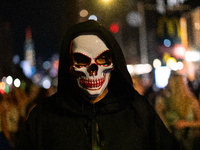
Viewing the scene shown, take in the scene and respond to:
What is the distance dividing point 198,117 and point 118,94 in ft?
2.84

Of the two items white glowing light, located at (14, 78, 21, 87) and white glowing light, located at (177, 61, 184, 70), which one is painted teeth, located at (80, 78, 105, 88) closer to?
white glowing light, located at (14, 78, 21, 87)

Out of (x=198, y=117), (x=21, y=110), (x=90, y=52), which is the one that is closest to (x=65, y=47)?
(x=90, y=52)

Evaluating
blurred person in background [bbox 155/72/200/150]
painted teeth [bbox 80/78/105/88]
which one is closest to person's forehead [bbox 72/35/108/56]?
painted teeth [bbox 80/78/105/88]

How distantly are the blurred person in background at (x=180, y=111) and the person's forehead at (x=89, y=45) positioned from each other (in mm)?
873

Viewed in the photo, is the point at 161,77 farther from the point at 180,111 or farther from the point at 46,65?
the point at 46,65

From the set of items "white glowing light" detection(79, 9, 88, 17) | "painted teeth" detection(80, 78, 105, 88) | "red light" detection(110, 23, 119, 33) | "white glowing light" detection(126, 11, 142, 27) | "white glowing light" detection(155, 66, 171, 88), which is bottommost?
"white glowing light" detection(155, 66, 171, 88)

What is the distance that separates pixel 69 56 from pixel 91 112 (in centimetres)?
38

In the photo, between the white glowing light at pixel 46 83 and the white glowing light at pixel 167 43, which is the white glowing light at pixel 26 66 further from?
the white glowing light at pixel 167 43

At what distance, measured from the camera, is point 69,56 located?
3.89 ft

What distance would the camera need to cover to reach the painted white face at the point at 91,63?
1.09 meters

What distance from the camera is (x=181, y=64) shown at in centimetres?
170

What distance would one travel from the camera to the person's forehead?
111 centimetres

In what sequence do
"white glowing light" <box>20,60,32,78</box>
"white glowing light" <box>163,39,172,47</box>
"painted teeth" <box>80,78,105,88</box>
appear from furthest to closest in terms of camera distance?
1. "white glowing light" <box>163,39,172,47</box>
2. "white glowing light" <box>20,60,32,78</box>
3. "painted teeth" <box>80,78,105,88</box>

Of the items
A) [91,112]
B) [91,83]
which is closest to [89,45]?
[91,83]
